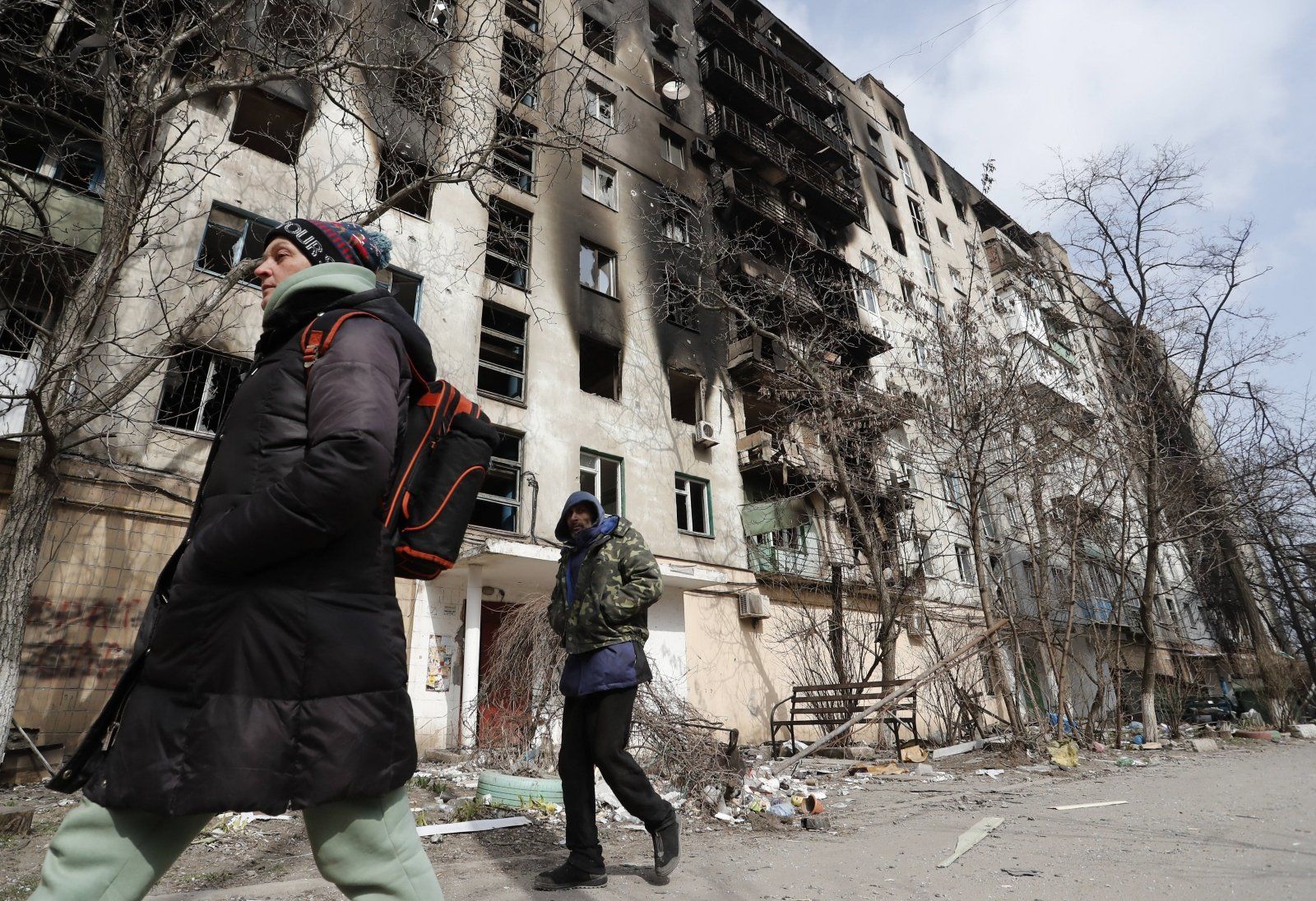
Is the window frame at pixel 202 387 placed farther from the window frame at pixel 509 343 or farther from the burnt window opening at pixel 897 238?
the burnt window opening at pixel 897 238

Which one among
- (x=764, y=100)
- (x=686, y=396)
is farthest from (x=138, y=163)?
(x=764, y=100)

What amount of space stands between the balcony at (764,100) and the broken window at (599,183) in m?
6.83

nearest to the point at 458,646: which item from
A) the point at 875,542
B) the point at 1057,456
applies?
the point at 875,542

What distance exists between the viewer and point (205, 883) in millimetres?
3465

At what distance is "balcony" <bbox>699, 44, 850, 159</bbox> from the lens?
22.0m

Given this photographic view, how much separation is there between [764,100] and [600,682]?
22.9 m

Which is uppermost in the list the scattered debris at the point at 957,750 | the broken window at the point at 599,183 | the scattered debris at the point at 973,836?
the broken window at the point at 599,183

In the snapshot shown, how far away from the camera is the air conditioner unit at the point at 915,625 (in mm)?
14867

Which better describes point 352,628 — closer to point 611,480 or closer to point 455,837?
point 455,837

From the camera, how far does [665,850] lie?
344 cm

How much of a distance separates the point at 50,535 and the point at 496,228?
9517 millimetres

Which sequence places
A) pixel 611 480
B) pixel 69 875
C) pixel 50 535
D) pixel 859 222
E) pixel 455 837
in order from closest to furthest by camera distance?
pixel 69 875 → pixel 455 837 → pixel 50 535 → pixel 611 480 → pixel 859 222

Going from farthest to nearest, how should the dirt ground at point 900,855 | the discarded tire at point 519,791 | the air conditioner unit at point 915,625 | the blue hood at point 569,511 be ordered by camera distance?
the air conditioner unit at point 915,625 < the discarded tire at point 519,791 < the blue hood at point 569,511 < the dirt ground at point 900,855

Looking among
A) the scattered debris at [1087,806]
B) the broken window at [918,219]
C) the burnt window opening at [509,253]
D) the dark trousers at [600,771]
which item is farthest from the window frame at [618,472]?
the broken window at [918,219]
